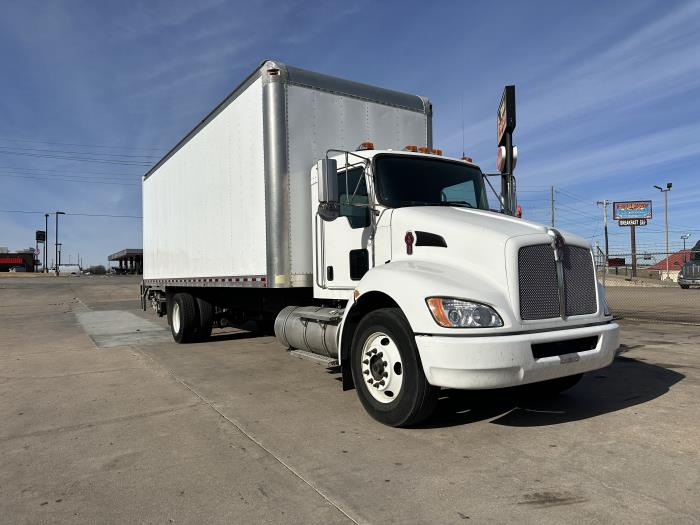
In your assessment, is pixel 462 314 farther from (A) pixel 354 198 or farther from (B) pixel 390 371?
(A) pixel 354 198

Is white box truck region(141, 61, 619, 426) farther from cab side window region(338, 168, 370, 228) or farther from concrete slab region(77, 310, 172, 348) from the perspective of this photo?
concrete slab region(77, 310, 172, 348)

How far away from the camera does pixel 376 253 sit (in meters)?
5.23

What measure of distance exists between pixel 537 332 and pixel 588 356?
597 millimetres

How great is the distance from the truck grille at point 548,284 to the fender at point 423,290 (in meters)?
0.21

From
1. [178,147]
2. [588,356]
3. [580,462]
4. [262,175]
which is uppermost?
[178,147]

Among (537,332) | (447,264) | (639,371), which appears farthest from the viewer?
(639,371)

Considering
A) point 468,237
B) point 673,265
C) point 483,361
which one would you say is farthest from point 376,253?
point 673,265

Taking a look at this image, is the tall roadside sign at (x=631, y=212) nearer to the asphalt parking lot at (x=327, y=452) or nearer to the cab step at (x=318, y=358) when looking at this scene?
the asphalt parking lot at (x=327, y=452)

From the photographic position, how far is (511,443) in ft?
13.0

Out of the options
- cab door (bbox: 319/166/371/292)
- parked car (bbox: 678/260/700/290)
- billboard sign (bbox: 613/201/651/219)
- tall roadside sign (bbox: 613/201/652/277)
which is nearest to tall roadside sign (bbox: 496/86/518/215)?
cab door (bbox: 319/166/371/292)

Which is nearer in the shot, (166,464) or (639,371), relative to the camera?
(166,464)

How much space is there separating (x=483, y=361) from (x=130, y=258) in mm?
96212

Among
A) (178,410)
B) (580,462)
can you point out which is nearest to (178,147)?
(178,410)

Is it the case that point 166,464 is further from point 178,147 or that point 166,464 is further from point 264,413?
point 178,147
